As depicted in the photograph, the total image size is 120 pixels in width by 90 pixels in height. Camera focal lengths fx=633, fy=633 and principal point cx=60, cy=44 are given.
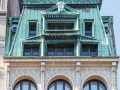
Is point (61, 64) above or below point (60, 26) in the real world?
below

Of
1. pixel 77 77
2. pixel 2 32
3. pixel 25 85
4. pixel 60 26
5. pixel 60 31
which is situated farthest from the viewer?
pixel 60 26

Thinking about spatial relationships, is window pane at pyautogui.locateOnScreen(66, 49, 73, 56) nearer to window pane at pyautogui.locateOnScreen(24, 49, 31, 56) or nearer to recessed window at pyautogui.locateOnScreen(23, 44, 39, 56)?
recessed window at pyautogui.locateOnScreen(23, 44, 39, 56)

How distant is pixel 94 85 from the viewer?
4903cm

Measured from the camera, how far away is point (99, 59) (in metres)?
49.0

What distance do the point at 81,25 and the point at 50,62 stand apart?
4.75 meters

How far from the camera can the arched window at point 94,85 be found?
4875 centimetres

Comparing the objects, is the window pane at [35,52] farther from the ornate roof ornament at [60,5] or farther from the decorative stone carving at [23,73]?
the ornate roof ornament at [60,5]

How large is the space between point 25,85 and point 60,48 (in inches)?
168

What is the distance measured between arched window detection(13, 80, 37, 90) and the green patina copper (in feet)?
7.30

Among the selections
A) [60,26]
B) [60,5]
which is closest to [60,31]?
[60,26]

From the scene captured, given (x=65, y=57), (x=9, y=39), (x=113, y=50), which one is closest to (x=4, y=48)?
(x=9, y=39)

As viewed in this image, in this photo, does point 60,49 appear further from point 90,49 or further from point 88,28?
point 88,28

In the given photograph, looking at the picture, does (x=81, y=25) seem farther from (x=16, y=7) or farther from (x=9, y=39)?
(x=16, y=7)

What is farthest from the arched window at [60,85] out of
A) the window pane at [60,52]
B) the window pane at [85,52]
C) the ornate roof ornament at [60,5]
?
the ornate roof ornament at [60,5]
